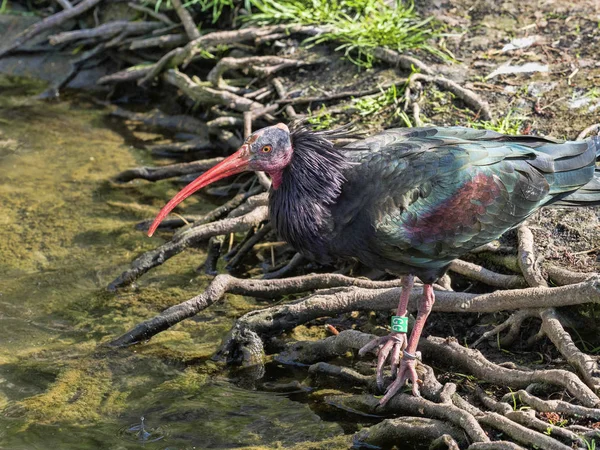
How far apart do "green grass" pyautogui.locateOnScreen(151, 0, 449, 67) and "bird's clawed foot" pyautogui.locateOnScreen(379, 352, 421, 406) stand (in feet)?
11.6

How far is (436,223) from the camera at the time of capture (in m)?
5.45

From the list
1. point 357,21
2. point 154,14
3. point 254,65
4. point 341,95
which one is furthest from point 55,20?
point 341,95

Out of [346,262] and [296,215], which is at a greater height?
[296,215]

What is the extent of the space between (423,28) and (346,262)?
9.43ft

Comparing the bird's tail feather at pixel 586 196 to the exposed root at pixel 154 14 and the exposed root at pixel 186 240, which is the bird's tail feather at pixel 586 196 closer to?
the exposed root at pixel 186 240

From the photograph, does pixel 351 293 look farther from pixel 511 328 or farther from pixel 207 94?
pixel 207 94

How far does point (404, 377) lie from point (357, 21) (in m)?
4.39

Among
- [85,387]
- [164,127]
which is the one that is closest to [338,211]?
[85,387]

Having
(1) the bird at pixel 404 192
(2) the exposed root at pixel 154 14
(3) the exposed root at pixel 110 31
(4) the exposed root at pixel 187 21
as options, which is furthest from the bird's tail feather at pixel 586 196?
(3) the exposed root at pixel 110 31

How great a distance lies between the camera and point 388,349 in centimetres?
572

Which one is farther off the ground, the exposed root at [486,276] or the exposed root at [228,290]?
the exposed root at [486,276]

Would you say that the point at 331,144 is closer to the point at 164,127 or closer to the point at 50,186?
the point at 50,186

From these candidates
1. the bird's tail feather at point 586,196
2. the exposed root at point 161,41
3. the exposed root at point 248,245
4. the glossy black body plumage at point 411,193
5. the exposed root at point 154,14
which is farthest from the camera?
the exposed root at point 154,14

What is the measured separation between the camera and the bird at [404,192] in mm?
5414
